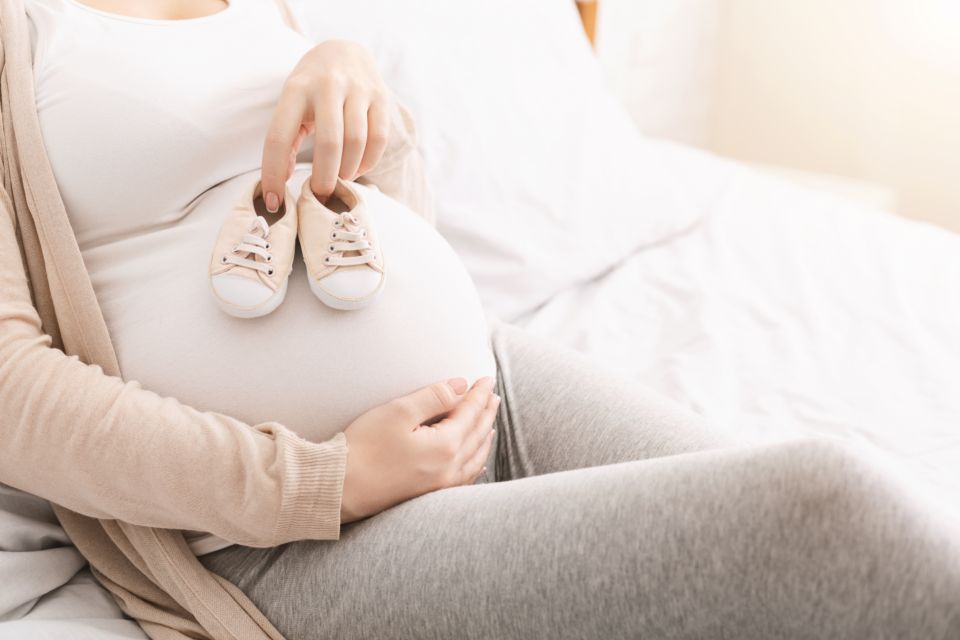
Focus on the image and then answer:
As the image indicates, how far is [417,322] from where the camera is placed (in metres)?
0.82

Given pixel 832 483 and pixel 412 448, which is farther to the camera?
pixel 412 448

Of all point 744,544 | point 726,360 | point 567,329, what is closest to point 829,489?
point 744,544

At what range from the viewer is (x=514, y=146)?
1.36m

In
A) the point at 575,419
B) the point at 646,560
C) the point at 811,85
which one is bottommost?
the point at 811,85

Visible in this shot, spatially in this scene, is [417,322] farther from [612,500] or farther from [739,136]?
[739,136]

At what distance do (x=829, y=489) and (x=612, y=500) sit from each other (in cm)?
15

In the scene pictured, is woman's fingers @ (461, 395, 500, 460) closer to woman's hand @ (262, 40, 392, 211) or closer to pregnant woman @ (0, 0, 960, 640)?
pregnant woman @ (0, 0, 960, 640)

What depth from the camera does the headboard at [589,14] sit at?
2094 mm

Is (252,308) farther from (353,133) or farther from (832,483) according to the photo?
(832,483)

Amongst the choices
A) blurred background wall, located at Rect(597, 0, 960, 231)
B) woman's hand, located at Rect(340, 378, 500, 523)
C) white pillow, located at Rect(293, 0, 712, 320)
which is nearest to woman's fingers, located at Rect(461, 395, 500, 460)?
woman's hand, located at Rect(340, 378, 500, 523)

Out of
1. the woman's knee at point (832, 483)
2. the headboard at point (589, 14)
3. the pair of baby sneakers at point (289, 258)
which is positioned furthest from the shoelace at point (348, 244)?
→ the headboard at point (589, 14)

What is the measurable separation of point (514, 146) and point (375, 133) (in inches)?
20.4

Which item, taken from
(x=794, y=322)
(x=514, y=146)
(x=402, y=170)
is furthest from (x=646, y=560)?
(x=514, y=146)

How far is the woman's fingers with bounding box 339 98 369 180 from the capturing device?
0.85 metres
